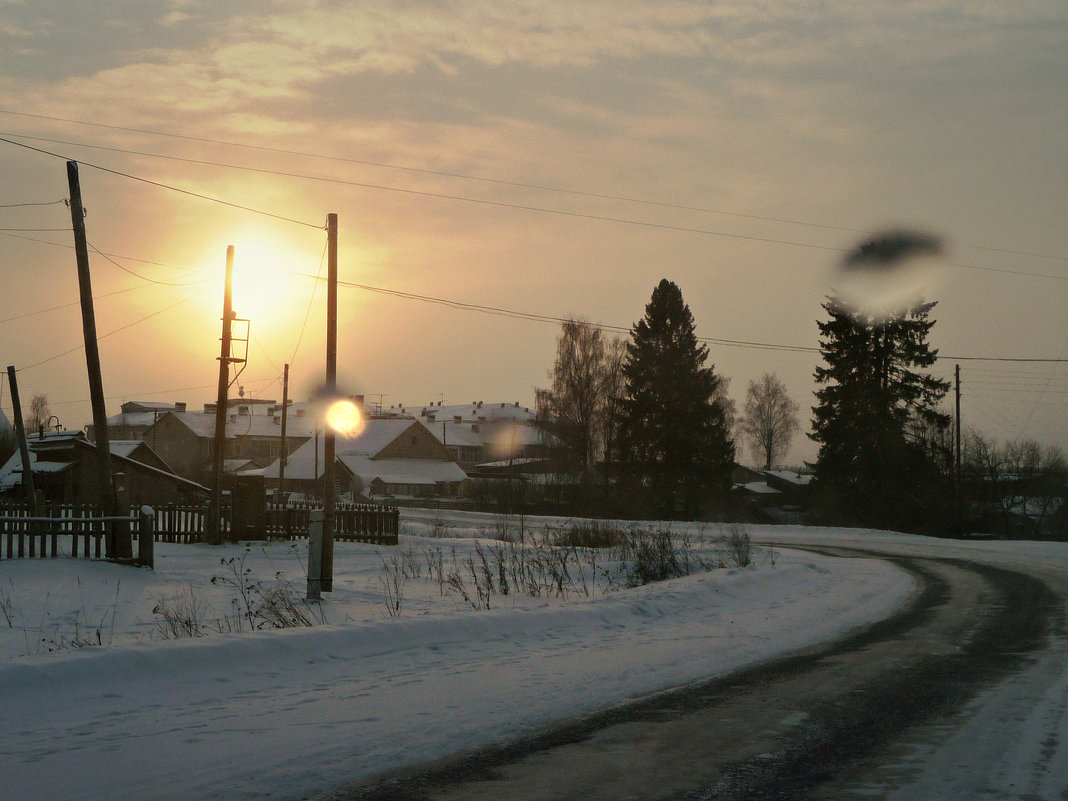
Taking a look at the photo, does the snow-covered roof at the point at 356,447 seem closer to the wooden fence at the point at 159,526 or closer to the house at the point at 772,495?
the house at the point at 772,495

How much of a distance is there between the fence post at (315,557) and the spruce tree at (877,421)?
37.9 m

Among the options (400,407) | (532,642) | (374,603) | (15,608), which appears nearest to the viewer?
(532,642)

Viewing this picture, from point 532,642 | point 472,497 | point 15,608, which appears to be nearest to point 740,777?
point 532,642

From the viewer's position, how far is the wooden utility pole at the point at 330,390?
1509 cm

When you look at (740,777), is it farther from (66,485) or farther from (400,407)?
(400,407)

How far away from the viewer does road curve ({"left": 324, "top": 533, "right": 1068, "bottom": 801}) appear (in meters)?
5.21

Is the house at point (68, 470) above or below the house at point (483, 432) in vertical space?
below

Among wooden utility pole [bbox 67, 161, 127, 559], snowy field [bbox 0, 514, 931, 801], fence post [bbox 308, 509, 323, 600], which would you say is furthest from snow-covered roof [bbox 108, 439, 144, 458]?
fence post [bbox 308, 509, 323, 600]

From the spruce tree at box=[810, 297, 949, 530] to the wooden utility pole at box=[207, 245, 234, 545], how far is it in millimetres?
31104

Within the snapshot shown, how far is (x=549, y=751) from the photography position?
19.5 ft

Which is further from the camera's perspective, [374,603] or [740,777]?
[374,603]

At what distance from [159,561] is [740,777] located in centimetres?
1756

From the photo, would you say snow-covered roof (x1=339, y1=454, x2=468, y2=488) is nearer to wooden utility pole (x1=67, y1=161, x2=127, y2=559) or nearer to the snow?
wooden utility pole (x1=67, y1=161, x2=127, y2=559)

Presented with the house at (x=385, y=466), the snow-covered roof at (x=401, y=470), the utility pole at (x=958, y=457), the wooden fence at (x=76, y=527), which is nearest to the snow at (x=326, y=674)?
the wooden fence at (x=76, y=527)
